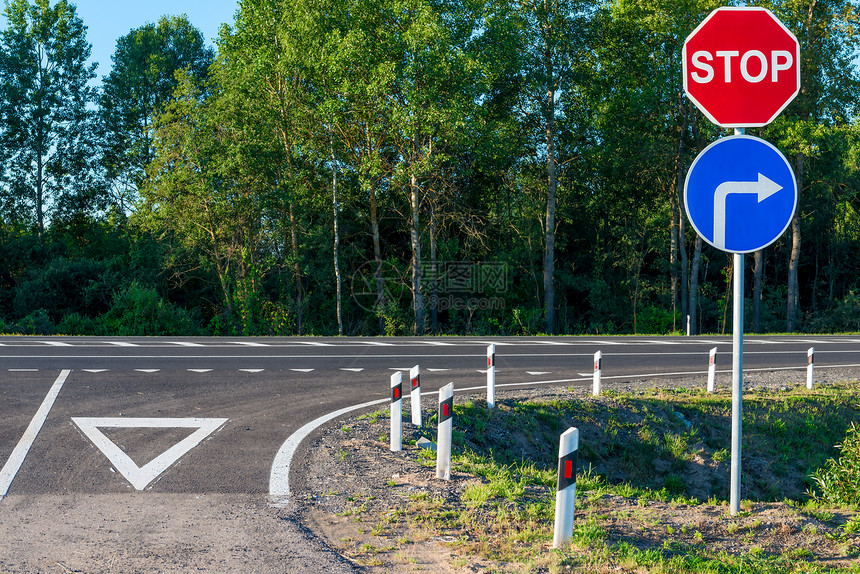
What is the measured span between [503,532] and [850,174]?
40.9 m

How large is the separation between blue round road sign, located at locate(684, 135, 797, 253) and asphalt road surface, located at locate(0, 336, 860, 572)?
356 centimetres

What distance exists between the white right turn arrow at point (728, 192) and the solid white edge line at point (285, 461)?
13.4ft

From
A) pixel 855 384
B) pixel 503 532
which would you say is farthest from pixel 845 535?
pixel 855 384

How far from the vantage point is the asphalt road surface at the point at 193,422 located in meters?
5.14

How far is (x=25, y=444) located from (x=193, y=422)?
1.92m

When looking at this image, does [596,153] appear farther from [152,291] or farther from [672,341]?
[152,291]

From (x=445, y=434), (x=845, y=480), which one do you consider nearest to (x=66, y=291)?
(x=445, y=434)

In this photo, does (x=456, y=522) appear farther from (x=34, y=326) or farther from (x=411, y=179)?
(x=34, y=326)

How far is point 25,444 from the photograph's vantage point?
805 cm

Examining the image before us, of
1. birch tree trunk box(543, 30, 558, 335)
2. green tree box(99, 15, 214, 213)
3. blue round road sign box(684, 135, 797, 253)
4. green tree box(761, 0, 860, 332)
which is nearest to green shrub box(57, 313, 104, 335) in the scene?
green tree box(99, 15, 214, 213)

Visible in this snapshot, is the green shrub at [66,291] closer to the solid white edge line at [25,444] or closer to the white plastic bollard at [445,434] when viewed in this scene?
Result: the solid white edge line at [25,444]

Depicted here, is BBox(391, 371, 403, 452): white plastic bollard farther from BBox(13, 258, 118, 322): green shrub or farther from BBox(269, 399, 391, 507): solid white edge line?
BBox(13, 258, 118, 322): green shrub

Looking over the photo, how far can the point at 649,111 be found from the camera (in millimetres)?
33812

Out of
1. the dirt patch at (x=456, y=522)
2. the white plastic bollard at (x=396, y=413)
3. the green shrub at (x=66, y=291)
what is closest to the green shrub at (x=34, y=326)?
the green shrub at (x=66, y=291)
